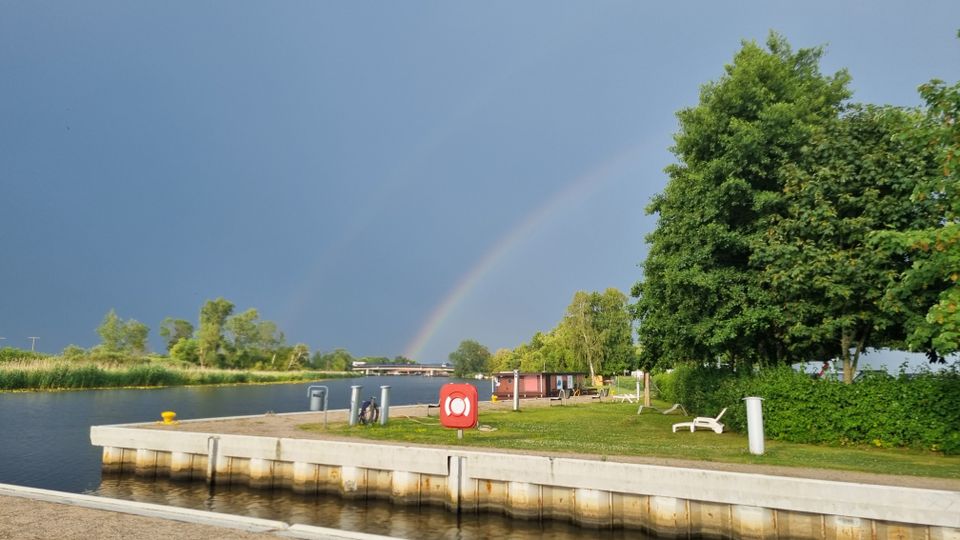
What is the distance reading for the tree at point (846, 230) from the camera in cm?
1772

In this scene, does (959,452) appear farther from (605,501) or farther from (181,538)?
(181,538)

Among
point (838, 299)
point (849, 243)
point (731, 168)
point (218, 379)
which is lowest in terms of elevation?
point (218, 379)

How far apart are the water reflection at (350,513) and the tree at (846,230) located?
39.7ft

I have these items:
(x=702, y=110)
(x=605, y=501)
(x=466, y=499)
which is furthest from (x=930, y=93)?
(x=466, y=499)

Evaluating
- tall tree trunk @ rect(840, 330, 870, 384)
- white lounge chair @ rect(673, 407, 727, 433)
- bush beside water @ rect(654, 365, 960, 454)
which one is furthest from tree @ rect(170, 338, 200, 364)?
tall tree trunk @ rect(840, 330, 870, 384)

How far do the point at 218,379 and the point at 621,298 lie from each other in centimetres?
6431

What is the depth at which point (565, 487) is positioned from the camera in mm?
11523

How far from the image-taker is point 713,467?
39.1 ft

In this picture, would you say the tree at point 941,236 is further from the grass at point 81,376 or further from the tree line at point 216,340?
the tree line at point 216,340

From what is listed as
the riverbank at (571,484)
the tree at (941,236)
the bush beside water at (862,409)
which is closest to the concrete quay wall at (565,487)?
the riverbank at (571,484)

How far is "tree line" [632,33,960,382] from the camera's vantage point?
17.1 m

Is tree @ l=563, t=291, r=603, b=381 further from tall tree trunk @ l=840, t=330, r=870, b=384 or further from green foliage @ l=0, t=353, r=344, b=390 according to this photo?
tall tree trunk @ l=840, t=330, r=870, b=384

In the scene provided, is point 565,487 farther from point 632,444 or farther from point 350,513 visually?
point 632,444

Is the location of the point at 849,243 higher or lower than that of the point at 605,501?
higher
